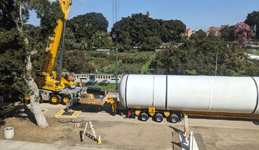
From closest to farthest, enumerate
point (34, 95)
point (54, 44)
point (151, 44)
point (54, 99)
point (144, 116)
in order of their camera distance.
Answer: point (34, 95) → point (144, 116) → point (54, 44) → point (54, 99) → point (151, 44)

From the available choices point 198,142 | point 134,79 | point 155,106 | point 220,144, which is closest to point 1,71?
point 134,79

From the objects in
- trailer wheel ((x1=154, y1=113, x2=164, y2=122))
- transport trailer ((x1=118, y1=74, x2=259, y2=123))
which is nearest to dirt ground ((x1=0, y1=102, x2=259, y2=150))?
trailer wheel ((x1=154, y1=113, x2=164, y2=122))

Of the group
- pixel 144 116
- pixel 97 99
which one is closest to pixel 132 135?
pixel 144 116

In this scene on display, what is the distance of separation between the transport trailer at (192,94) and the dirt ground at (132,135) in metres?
1.31

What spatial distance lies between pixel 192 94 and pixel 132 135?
4.77 meters

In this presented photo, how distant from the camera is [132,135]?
1266 cm

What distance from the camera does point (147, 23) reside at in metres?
87.6

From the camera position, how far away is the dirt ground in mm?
11477

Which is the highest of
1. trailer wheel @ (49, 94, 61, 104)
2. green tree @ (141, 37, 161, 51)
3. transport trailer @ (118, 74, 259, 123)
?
green tree @ (141, 37, 161, 51)

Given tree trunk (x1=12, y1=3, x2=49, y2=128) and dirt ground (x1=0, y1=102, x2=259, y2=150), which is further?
tree trunk (x1=12, y1=3, x2=49, y2=128)

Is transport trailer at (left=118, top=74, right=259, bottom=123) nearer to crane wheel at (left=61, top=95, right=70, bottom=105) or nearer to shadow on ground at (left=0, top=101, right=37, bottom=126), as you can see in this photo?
crane wheel at (left=61, top=95, right=70, bottom=105)

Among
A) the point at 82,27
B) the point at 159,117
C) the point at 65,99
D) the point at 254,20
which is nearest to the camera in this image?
the point at 159,117

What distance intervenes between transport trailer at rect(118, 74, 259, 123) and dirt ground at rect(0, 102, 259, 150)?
131 cm

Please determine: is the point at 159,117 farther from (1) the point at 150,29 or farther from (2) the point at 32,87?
(1) the point at 150,29
